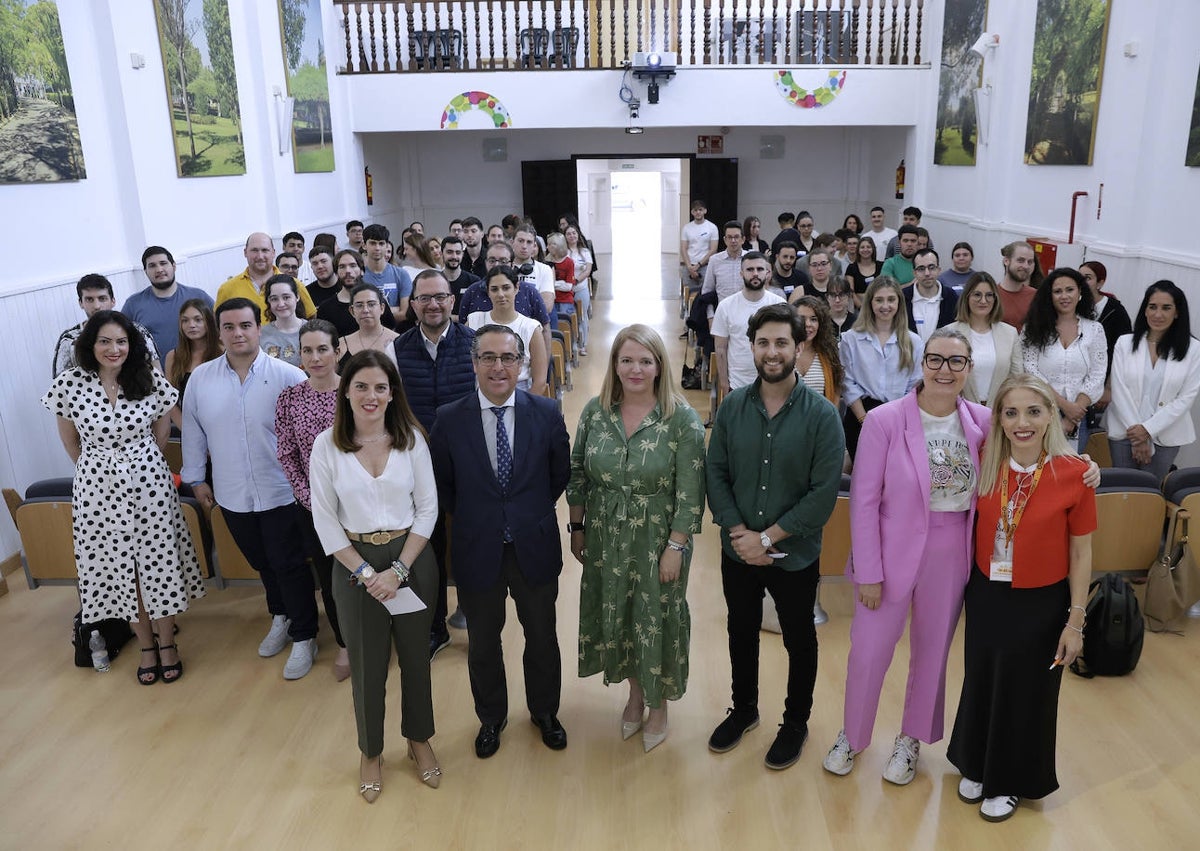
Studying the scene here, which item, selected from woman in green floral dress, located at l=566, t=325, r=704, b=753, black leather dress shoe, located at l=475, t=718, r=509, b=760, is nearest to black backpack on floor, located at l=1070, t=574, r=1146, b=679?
woman in green floral dress, located at l=566, t=325, r=704, b=753

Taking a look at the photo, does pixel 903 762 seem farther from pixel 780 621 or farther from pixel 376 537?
pixel 376 537

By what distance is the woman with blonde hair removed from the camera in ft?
15.6

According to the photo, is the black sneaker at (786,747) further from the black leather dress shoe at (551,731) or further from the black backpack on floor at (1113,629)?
the black backpack on floor at (1113,629)

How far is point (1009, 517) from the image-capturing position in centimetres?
287

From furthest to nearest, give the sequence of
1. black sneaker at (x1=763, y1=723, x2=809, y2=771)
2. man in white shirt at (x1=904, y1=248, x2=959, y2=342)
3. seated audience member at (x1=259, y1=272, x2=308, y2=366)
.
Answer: man in white shirt at (x1=904, y1=248, x2=959, y2=342), seated audience member at (x1=259, y1=272, x2=308, y2=366), black sneaker at (x1=763, y1=723, x2=809, y2=771)

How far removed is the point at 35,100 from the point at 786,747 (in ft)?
18.5

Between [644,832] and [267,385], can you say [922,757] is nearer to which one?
[644,832]

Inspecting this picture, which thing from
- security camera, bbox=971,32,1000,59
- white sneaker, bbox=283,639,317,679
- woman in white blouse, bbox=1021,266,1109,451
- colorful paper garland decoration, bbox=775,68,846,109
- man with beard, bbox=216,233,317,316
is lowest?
white sneaker, bbox=283,639,317,679

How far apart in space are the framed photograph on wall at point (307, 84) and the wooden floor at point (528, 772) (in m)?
7.39

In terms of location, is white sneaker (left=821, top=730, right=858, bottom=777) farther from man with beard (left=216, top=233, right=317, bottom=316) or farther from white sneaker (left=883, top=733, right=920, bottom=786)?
man with beard (left=216, top=233, right=317, bottom=316)

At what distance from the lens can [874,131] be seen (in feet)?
49.9

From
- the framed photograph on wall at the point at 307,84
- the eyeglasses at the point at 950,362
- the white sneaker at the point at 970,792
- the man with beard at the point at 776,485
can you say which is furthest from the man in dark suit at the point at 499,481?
the framed photograph on wall at the point at 307,84

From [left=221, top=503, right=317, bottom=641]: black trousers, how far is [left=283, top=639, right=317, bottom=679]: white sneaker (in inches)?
1.3

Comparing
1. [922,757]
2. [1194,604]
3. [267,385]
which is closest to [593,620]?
[922,757]
